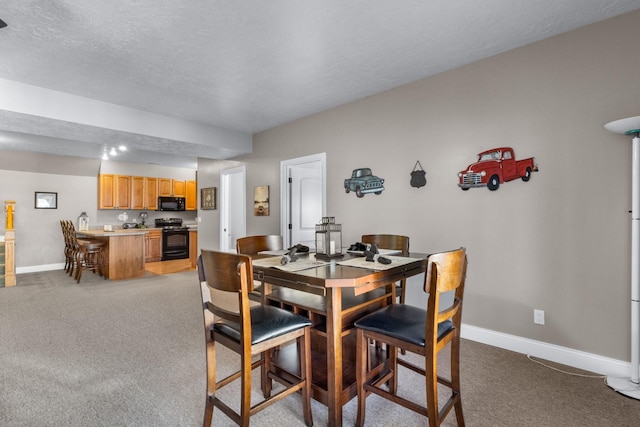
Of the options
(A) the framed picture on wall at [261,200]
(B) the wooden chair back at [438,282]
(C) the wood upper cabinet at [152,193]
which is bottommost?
(B) the wooden chair back at [438,282]

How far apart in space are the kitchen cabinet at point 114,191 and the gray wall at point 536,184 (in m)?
6.78

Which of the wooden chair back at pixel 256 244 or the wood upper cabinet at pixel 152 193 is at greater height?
the wood upper cabinet at pixel 152 193

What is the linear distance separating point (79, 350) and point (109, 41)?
102 inches

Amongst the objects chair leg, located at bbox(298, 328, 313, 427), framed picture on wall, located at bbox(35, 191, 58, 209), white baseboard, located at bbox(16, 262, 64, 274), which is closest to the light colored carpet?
chair leg, located at bbox(298, 328, 313, 427)

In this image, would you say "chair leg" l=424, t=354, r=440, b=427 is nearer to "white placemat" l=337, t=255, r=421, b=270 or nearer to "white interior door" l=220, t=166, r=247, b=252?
"white placemat" l=337, t=255, r=421, b=270

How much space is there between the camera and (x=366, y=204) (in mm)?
3764

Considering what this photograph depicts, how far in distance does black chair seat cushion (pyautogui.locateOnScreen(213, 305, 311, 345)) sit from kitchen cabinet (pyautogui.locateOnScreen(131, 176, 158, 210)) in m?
7.45

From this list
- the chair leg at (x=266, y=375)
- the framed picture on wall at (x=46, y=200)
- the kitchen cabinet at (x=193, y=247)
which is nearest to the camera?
the chair leg at (x=266, y=375)

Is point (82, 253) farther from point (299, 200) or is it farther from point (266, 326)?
point (266, 326)

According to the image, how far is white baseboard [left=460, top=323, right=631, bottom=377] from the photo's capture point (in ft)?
7.39

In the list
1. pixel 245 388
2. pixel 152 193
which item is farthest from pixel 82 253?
pixel 245 388

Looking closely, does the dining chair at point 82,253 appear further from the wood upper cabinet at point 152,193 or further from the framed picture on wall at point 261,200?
the framed picture on wall at point 261,200

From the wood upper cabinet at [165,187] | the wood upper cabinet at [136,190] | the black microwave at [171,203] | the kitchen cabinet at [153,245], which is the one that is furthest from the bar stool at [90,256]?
the wood upper cabinet at [165,187]

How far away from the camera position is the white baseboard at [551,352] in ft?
7.39
